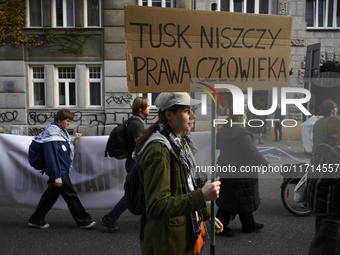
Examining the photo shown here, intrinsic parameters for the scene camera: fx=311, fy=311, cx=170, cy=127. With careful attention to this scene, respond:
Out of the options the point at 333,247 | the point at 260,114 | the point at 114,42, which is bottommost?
the point at 333,247

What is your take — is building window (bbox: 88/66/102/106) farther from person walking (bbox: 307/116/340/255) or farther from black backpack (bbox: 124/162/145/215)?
black backpack (bbox: 124/162/145/215)

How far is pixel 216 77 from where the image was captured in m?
2.41

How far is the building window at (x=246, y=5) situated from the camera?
15.3 m

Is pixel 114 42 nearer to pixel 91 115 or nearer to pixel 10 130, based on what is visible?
pixel 91 115

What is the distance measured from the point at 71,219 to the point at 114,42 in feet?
34.0

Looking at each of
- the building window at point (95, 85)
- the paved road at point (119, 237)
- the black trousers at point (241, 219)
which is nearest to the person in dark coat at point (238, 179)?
the black trousers at point (241, 219)

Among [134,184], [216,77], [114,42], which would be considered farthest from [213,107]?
[114,42]

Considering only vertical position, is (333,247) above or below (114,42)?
below

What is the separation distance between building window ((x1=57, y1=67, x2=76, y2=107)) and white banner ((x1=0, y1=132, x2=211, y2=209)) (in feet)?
33.5

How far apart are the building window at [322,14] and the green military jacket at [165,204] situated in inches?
612

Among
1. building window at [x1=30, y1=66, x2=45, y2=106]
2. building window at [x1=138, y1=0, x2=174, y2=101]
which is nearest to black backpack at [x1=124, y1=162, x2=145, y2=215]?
building window at [x1=138, y1=0, x2=174, y2=101]

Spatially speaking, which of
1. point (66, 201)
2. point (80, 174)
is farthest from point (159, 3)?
point (66, 201)

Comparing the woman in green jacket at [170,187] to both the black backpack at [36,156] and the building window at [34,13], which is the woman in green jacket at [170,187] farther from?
the building window at [34,13]

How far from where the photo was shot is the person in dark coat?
12.3 feet
